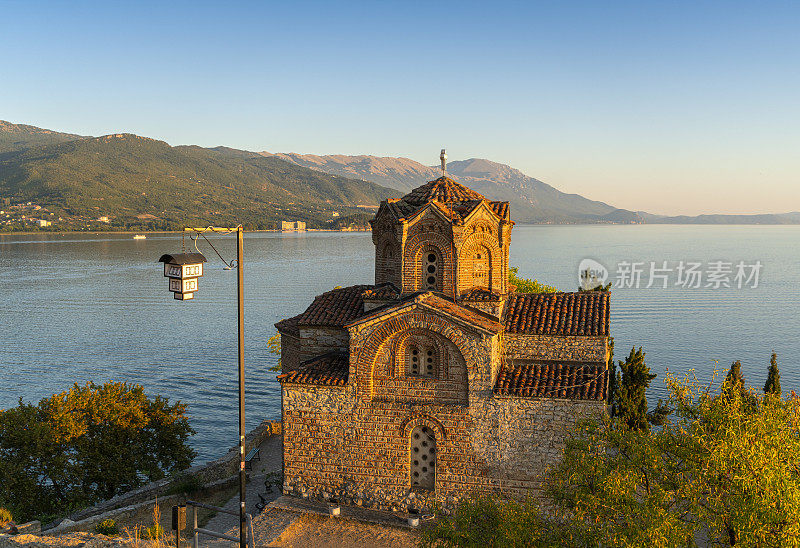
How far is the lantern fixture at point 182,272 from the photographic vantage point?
39.8ft

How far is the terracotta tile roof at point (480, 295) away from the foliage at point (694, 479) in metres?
6.51

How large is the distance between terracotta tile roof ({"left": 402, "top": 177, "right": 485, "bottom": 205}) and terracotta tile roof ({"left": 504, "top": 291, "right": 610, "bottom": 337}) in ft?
13.7

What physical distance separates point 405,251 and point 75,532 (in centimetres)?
1327

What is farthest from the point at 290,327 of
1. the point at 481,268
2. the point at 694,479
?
the point at 694,479

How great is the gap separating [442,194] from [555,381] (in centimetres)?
774

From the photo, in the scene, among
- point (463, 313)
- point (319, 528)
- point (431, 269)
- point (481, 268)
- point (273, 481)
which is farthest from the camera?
point (273, 481)

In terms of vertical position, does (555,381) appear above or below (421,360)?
below

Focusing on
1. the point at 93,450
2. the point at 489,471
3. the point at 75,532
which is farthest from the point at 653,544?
the point at 93,450

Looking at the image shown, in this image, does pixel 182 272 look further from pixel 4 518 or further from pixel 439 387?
pixel 4 518

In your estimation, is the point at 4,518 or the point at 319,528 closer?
the point at 4,518

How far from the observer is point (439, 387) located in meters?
18.7

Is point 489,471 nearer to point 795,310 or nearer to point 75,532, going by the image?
point 75,532

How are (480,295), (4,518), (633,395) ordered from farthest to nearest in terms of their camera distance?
1. (633,395)
2. (480,295)
3. (4,518)

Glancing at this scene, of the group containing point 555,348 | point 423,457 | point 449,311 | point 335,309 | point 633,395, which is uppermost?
point 449,311
